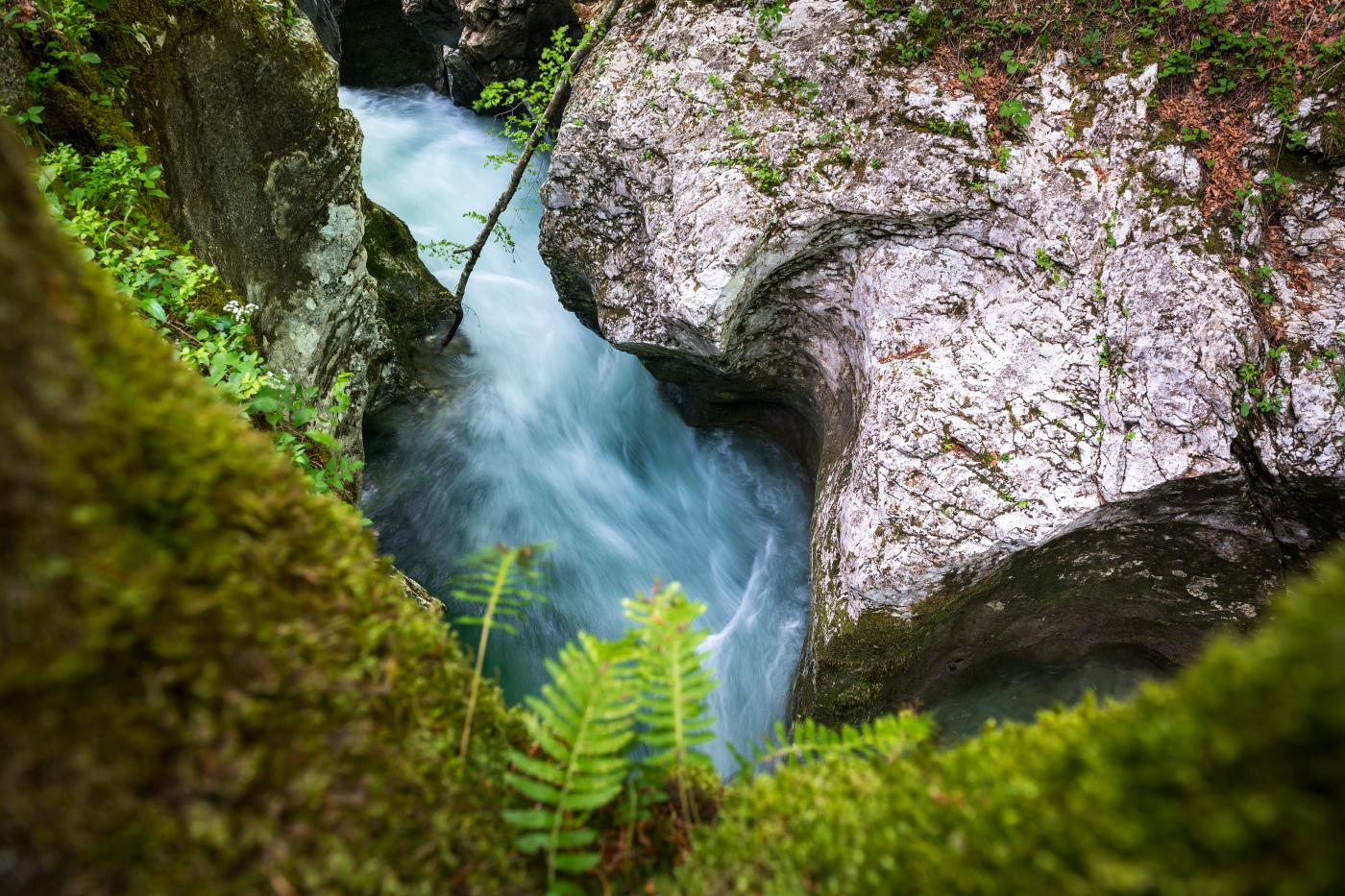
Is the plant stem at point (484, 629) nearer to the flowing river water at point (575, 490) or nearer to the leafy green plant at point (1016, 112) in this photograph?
the flowing river water at point (575, 490)

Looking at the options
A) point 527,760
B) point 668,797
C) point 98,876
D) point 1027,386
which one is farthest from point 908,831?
point 1027,386

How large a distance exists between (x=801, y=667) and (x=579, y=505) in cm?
382

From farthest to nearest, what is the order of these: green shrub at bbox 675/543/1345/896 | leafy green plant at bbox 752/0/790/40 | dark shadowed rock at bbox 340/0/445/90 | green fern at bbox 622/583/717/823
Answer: dark shadowed rock at bbox 340/0/445/90 < leafy green plant at bbox 752/0/790/40 < green fern at bbox 622/583/717/823 < green shrub at bbox 675/543/1345/896

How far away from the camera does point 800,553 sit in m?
8.36

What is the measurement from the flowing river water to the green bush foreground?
558cm

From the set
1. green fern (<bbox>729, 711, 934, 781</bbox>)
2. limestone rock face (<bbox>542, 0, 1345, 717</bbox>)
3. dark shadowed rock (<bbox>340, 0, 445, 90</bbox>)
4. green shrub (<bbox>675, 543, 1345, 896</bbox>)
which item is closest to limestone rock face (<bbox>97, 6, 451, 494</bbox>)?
limestone rock face (<bbox>542, 0, 1345, 717</bbox>)

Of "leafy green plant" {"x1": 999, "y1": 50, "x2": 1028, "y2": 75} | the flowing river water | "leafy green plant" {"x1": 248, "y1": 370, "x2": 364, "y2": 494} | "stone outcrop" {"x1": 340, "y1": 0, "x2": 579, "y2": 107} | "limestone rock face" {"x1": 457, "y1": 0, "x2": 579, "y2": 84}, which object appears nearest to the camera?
"leafy green plant" {"x1": 248, "y1": 370, "x2": 364, "y2": 494}

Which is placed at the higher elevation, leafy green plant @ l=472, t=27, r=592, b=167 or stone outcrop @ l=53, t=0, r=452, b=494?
leafy green plant @ l=472, t=27, r=592, b=167

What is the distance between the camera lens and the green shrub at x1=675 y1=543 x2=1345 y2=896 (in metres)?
0.81

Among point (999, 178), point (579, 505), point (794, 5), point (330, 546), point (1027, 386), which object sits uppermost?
point (794, 5)

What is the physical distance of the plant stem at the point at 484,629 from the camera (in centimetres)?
159

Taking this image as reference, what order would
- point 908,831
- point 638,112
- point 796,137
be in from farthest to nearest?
point 638,112 < point 796,137 < point 908,831

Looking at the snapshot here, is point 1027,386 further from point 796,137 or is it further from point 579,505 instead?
point 579,505

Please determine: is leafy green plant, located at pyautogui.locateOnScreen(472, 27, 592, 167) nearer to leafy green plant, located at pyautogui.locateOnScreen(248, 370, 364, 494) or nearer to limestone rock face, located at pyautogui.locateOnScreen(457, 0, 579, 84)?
limestone rock face, located at pyautogui.locateOnScreen(457, 0, 579, 84)
